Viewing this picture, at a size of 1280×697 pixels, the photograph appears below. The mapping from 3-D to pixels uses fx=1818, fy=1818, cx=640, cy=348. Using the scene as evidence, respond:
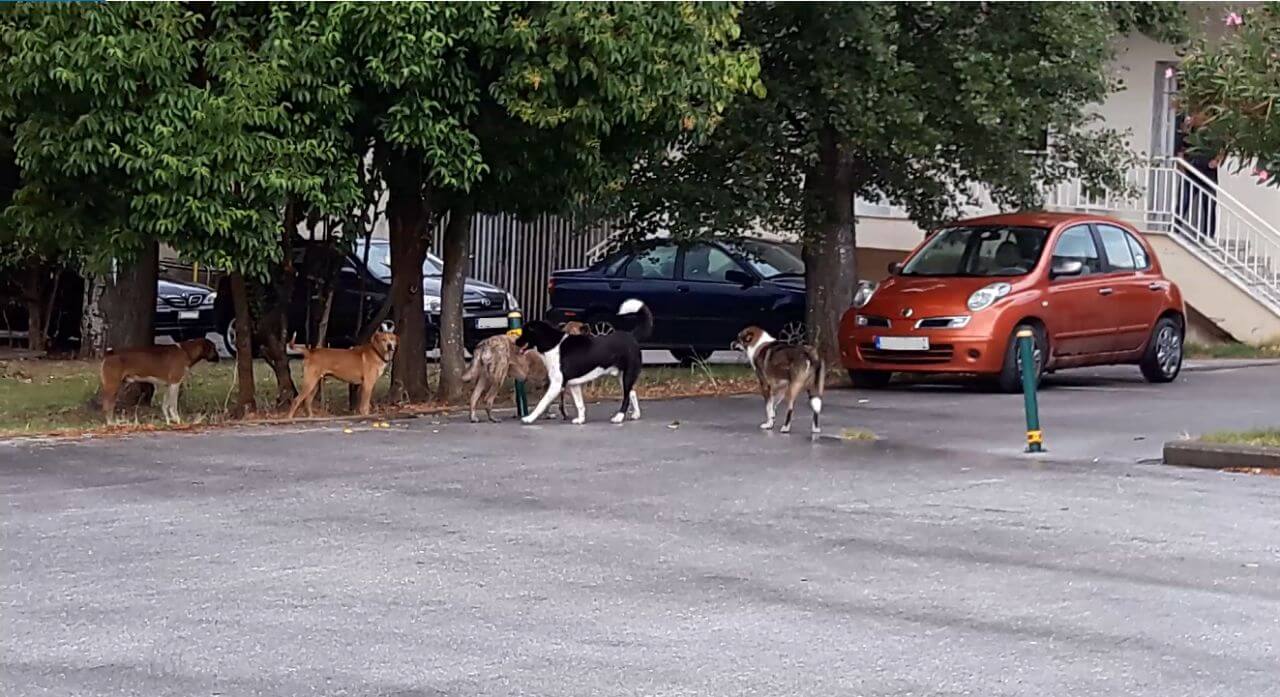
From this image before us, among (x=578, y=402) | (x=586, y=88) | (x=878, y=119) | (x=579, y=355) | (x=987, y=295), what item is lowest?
(x=578, y=402)

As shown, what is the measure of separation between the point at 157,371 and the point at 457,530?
621 centimetres

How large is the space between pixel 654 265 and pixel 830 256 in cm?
270

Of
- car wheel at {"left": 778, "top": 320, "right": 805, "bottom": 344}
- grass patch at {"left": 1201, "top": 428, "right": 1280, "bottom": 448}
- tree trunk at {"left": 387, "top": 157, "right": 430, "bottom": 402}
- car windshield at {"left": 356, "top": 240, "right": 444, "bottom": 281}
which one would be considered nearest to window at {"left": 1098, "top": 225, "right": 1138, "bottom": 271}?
car wheel at {"left": 778, "top": 320, "right": 805, "bottom": 344}

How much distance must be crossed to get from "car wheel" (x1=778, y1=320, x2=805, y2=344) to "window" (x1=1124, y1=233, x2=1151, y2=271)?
3.59 metres

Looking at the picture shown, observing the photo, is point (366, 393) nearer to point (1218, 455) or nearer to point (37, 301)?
point (1218, 455)

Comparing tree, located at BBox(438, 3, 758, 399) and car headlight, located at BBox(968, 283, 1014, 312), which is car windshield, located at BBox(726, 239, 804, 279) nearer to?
car headlight, located at BBox(968, 283, 1014, 312)

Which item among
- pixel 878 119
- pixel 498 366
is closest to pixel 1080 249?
pixel 878 119

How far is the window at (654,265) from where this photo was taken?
2100 centimetres

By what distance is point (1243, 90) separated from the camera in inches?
469

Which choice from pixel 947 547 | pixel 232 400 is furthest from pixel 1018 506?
pixel 232 400

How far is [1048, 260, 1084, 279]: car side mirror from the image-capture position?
56.4 feet

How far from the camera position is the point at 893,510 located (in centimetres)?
1005

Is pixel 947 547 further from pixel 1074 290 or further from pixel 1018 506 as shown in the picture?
pixel 1074 290

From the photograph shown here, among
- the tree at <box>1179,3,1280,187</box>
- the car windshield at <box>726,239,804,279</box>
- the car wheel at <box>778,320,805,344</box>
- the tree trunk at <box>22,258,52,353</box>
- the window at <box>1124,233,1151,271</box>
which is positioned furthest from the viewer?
the tree trunk at <box>22,258,52,353</box>
